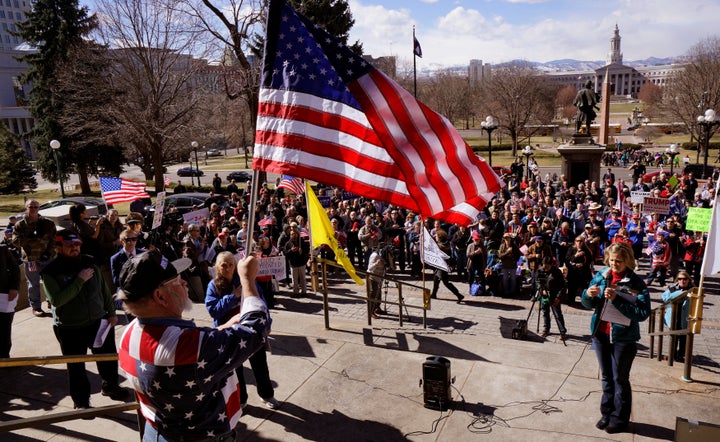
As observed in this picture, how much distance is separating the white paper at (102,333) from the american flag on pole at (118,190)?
9658 millimetres

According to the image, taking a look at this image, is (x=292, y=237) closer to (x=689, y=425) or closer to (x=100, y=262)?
(x=100, y=262)

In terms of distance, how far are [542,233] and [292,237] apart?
631 centimetres

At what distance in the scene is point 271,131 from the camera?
16.0 feet

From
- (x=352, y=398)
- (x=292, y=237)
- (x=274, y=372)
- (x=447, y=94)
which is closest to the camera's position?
(x=352, y=398)

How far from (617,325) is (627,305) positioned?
25 centimetres

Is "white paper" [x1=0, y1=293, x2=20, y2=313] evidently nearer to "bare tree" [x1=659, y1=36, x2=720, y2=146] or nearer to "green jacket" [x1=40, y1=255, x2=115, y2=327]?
"green jacket" [x1=40, y1=255, x2=115, y2=327]

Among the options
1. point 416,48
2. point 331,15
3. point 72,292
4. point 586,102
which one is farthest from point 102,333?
point 331,15

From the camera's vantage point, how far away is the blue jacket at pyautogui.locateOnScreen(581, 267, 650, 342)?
16.2 ft

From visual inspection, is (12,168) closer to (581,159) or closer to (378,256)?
(378,256)

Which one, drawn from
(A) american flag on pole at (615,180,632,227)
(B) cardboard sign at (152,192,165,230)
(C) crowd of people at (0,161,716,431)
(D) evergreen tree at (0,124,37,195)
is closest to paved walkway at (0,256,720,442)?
(C) crowd of people at (0,161,716,431)

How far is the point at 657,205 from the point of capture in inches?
606

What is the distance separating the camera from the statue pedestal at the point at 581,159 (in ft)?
81.8

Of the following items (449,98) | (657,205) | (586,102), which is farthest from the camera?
(449,98)

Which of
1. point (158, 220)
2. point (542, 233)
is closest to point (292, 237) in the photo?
point (158, 220)
